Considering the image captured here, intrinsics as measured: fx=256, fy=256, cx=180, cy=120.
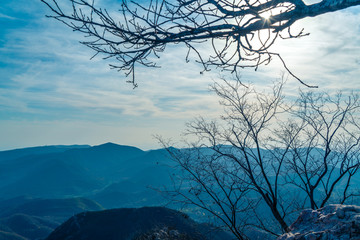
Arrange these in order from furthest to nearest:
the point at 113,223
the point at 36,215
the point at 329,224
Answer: the point at 36,215, the point at 113,223, the point at 329,224

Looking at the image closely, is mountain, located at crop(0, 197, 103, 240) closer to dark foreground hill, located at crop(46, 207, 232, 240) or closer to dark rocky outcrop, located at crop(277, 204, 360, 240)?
dark foreground hill, located at crop(46, 207, 232, 240)

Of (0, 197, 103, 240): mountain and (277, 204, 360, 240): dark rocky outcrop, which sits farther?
(0, 197, 103, 240): mountain

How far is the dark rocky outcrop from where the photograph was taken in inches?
122

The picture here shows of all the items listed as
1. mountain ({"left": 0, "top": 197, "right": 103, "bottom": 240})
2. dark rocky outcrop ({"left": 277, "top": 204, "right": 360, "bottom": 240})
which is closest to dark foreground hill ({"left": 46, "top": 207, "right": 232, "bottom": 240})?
mountain ({"left": 0, "top": 197, "right": 103, "bottom": 240})

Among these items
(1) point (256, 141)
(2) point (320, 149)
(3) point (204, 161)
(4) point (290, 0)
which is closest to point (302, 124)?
(2) point (320, 149)

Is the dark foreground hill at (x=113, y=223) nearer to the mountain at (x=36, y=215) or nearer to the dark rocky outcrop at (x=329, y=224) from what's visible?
the mountain at (x=36, y=215)

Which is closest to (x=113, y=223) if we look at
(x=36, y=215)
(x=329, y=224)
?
(x=329, y=224)

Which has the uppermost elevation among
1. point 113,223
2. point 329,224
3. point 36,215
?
point 329,224

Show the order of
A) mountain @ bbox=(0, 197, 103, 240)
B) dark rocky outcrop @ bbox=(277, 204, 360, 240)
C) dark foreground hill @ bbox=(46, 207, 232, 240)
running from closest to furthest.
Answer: dark rocky outcrop @ bbox=(277, 204, 360, 240) < dark foreground hill @ bbox=(46, 207, 232, 240) < mountain @ bbox=(0, 197, 103, 240)

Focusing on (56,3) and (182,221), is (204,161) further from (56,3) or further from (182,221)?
(182,221)

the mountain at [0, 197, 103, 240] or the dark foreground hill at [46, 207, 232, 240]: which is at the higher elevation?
the dark foreground hill at [46, 207, 232, 240]

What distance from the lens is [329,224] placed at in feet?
11.1

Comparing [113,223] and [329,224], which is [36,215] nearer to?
[113,223]

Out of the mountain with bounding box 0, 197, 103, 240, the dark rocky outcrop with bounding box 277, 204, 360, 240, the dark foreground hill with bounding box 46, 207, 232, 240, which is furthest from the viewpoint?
the mountain with bounding box 0, 197, 103, 240
